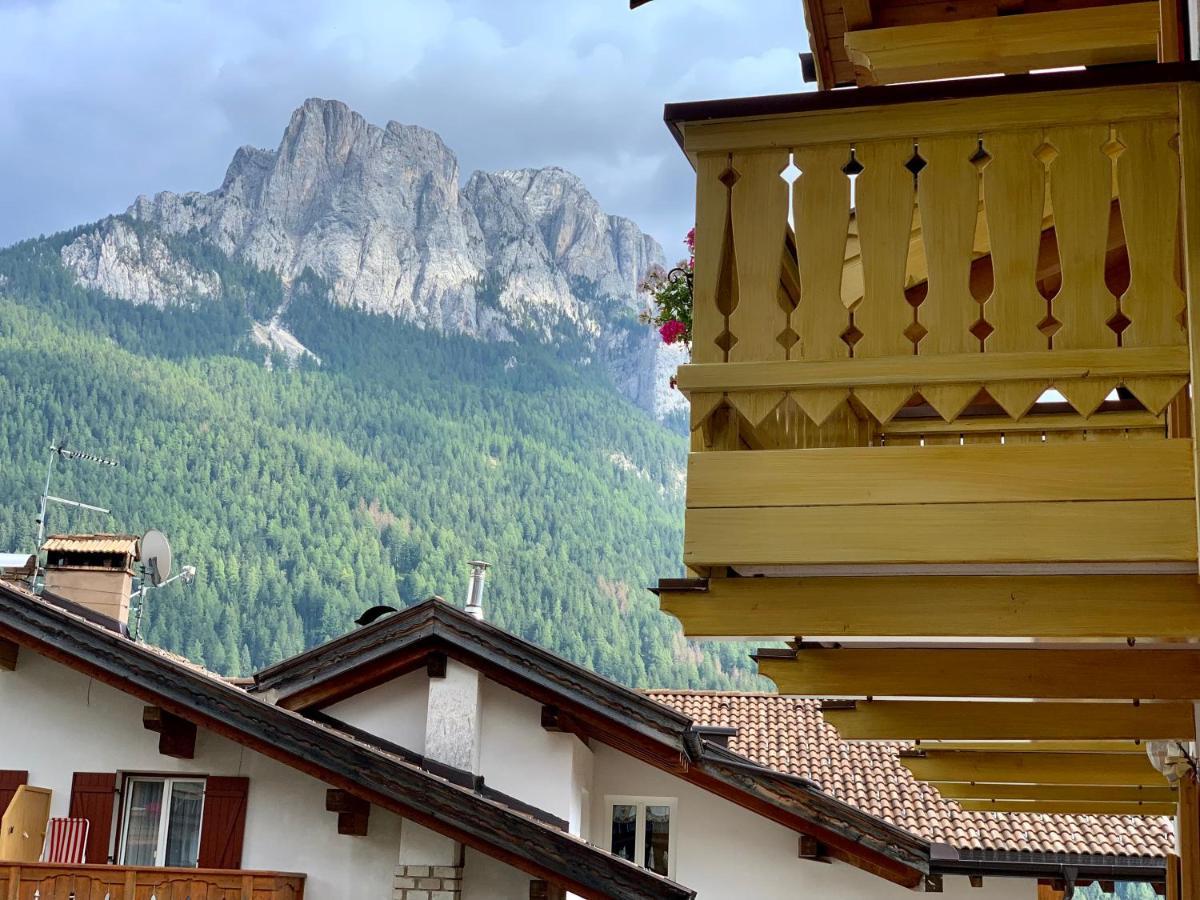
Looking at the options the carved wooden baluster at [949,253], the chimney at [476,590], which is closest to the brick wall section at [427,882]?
the chimney at [476,590]

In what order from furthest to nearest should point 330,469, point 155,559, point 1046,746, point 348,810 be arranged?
1. point 330,469
2. point 155,559
3. point 348,810
4. point 1046,746

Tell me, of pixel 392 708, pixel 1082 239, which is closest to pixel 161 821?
pixel 392 708

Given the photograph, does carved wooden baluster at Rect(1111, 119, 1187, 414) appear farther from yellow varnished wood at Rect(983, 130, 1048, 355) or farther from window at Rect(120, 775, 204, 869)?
window at Rect(120, 775, 204, 869)

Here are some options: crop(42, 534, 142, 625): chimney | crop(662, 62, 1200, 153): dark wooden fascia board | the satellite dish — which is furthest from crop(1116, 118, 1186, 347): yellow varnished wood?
the satellite dish

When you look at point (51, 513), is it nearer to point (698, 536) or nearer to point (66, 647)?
point (66, 647)

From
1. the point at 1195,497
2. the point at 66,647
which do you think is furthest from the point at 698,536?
the point at 66,647

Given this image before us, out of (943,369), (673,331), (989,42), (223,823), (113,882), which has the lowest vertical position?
(113,882)

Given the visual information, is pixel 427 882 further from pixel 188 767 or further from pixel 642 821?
pixel 642 821
